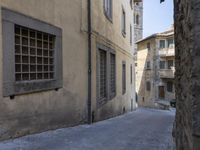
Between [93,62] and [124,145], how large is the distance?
15.5 feet

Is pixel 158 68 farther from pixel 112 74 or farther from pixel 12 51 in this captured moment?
pixel 12 51

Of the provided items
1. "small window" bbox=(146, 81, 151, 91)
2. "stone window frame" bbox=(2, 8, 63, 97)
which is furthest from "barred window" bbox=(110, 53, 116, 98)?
"small window" bbox=(146, 81, 151, 91)

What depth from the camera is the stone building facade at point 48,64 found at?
5414 mm

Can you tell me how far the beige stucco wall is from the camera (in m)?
5.56

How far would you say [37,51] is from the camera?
6.53 metres

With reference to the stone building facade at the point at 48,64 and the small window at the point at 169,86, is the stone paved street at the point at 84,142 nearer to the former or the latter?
the stone building facade at the point at 48,64

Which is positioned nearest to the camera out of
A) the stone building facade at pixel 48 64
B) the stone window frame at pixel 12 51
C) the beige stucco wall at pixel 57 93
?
the stone window frame at pixel 12 51

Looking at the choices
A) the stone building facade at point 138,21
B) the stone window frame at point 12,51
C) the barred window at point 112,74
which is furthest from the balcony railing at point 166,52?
the stone window frame at point 12,51

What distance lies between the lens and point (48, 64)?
6.97m

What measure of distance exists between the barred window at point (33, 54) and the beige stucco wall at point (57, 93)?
35 centimetres

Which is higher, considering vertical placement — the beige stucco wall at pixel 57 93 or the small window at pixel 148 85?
the beige stucco wall at pixel 57 93

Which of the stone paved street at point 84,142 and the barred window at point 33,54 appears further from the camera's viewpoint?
the barred window at point 33,54

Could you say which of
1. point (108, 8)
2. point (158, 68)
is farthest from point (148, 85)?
point (108, 8)

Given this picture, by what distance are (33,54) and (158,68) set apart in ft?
107
